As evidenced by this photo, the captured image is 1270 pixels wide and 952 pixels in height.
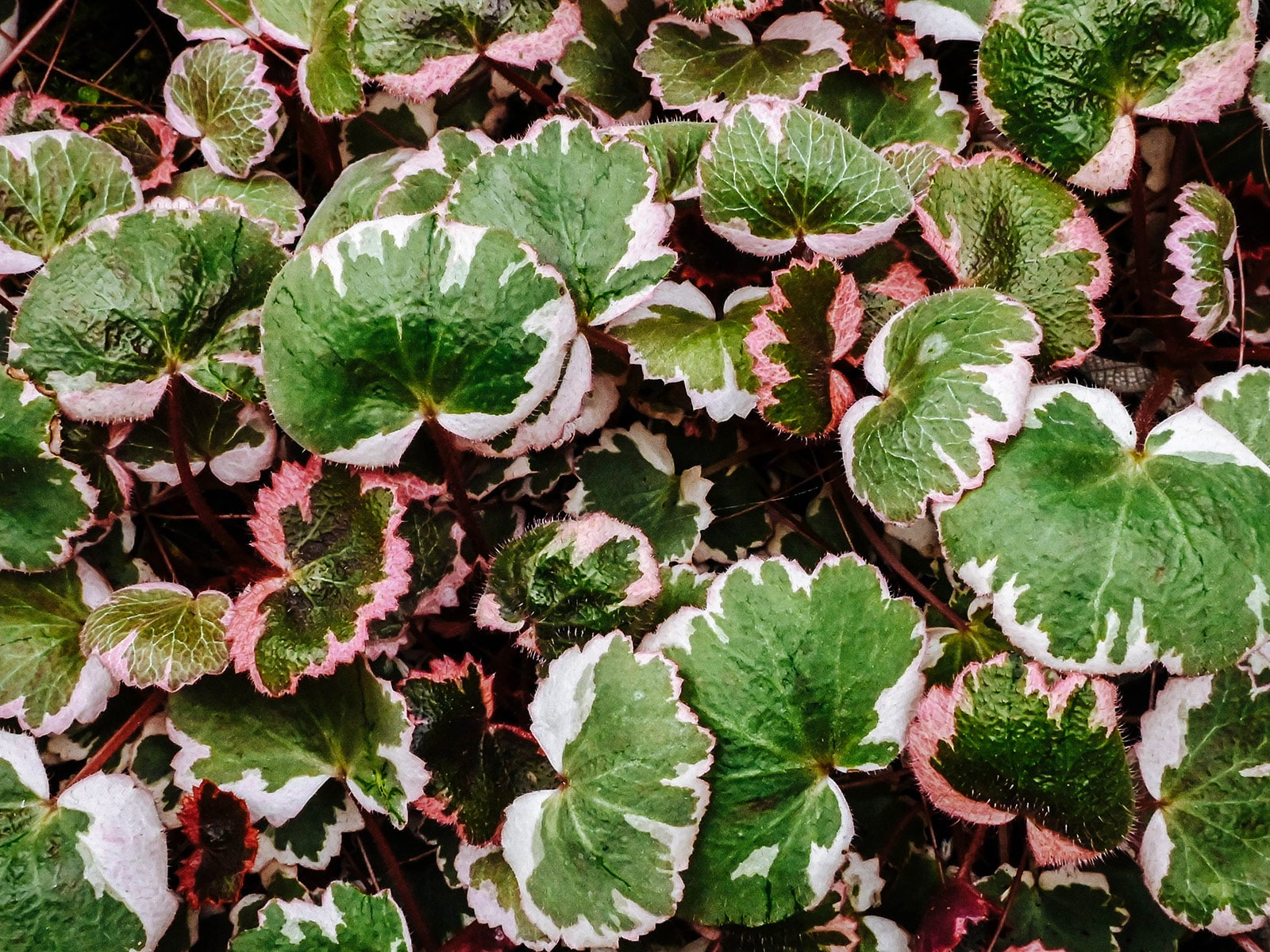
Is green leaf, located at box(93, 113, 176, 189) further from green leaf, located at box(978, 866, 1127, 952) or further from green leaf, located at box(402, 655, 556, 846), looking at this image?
green leaf, located at box(978, 866, 1127, 952)

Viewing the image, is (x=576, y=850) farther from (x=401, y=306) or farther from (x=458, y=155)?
(x=458, y=155)

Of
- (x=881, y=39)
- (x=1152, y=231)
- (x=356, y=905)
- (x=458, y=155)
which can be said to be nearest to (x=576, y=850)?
(x=356, y=905)

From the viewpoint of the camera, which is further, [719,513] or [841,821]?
[719,513]

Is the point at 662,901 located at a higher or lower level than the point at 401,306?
lower

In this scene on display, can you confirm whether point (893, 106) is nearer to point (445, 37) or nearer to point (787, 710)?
point (445, 37)

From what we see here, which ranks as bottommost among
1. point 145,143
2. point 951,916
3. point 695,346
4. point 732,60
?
point 951,916

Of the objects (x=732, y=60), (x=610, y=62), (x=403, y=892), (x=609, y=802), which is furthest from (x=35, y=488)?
(x=732, y=60)

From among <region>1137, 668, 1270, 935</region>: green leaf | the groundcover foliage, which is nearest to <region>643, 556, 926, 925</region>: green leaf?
Answer: the groundcover foliage
